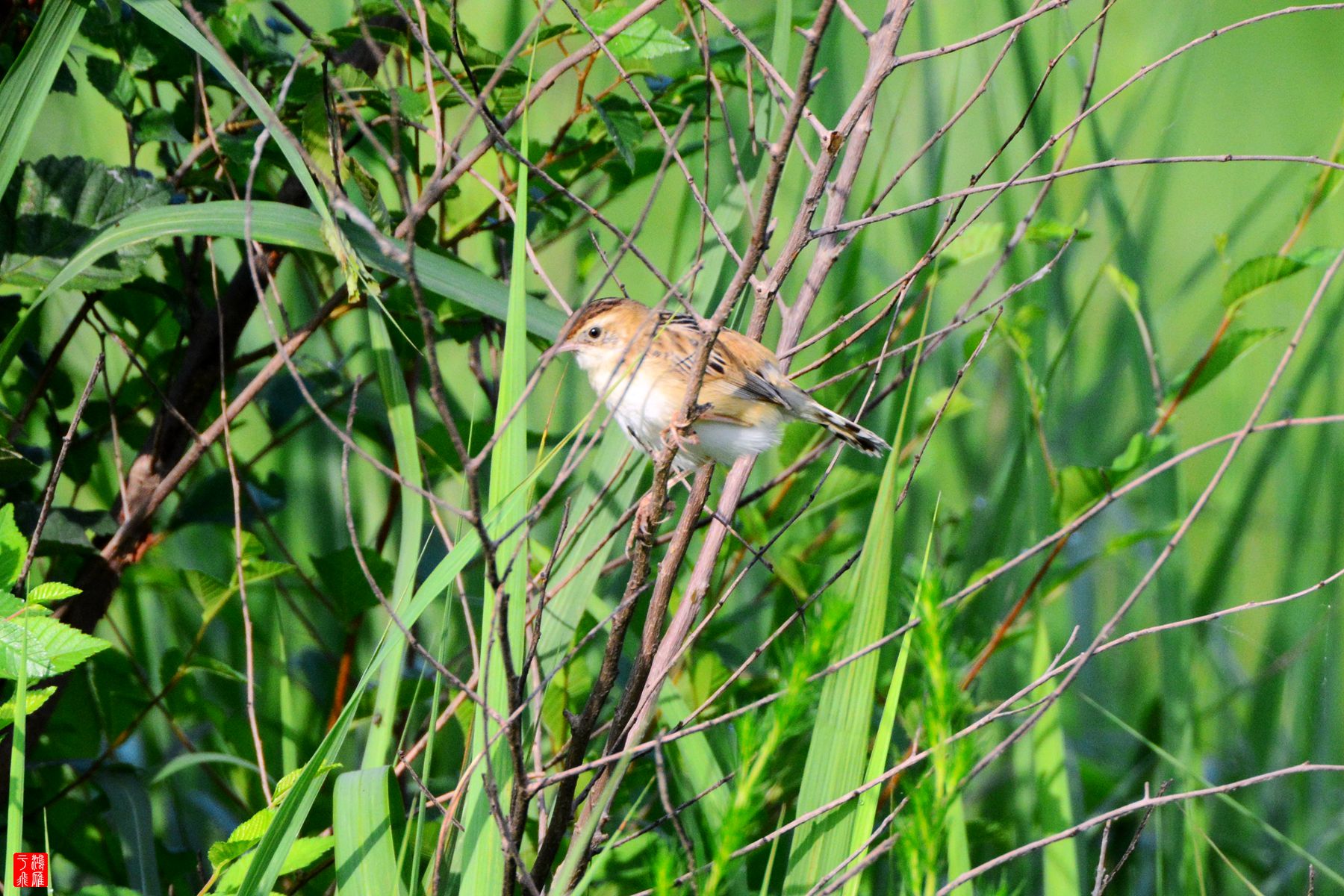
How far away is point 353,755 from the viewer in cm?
301

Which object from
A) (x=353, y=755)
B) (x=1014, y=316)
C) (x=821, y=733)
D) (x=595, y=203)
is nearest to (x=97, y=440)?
(x=353, y=755)

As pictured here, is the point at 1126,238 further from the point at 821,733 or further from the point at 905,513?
the point at 821,733

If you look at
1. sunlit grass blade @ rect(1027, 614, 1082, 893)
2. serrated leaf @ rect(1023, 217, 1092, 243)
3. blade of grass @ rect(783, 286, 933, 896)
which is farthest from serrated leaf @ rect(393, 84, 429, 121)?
sunlit grass blade @ rect(1027, 614, 1082, 893)

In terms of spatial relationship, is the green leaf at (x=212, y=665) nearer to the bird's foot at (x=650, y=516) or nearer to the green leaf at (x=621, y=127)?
the bird's foot at (x=650, y=516)

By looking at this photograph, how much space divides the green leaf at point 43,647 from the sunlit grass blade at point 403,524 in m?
0.39

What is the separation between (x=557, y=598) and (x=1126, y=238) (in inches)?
79.2

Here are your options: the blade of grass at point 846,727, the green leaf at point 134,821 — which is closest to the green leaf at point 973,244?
the blade of grass at point 846,727

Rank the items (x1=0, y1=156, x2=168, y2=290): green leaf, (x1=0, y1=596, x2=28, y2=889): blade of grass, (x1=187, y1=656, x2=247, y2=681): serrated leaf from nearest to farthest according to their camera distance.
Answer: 1. (x1=0, y1=596, x2=28, y2=889): blade of grass
2. (x1=0, y1=156, x2=168, y2=290): green leaf
3. (x1=187, y1=656, x2=247, y2=681): serrated leaf

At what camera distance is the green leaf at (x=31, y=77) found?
1.62 m

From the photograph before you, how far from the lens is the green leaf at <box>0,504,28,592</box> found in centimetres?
140

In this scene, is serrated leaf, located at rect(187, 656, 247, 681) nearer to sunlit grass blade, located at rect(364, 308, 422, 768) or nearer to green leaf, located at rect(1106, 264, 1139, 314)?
sunlit grass blade, located at rect(364, 308, 422, 768)


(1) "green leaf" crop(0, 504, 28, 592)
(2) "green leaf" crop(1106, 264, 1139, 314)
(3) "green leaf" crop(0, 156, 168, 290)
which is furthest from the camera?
(2) "green leaf" crop(1106, 264, 1139, 314)

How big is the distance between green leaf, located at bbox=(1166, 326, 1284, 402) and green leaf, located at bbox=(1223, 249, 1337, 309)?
8cm

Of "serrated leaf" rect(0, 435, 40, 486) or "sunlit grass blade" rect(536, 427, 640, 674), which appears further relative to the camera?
"sunlit grass blade" rect(536, 427, 640, 674)
